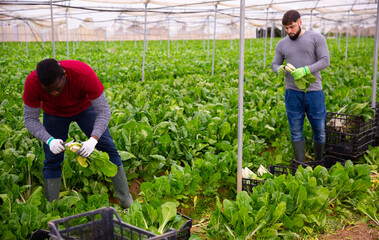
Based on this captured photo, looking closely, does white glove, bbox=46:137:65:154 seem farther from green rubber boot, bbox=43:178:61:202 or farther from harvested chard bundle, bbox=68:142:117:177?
green rubber boot, bbox=43:178:61:202

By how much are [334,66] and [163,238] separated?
12.8m

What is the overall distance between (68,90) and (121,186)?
43.9 inches

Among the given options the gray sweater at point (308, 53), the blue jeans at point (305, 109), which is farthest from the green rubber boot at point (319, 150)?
the gray sweater at point (308, 53)

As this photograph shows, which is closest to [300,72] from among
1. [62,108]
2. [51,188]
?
[62,108]

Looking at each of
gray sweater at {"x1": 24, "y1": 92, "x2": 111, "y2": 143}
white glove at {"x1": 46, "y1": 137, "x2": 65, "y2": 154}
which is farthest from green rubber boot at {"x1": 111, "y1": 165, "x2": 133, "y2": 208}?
white glove at {"x1": 46, "y1": 137, "x2": 65, "y2": 154}

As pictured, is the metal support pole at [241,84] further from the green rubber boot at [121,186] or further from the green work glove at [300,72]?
the green rubber boot at [121,186]

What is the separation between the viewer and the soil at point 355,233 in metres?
3.49

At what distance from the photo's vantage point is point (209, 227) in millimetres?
3303

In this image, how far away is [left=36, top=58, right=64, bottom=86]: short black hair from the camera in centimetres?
275

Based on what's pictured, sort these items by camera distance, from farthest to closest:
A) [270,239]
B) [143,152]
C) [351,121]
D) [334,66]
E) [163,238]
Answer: [334,66]
[351,121]
[143,152]
[270,239]
[163,238]

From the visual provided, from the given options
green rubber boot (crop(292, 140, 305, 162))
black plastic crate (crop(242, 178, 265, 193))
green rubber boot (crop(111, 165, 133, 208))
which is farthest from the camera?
green rubber boot (crop(292, 140, 305, 162))

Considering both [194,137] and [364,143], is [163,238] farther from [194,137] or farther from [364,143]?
[364,143]

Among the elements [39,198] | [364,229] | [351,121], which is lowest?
[364,229]

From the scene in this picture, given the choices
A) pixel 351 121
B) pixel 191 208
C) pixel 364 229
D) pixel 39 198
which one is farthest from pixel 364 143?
pixel 39 198
